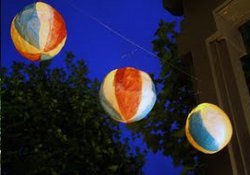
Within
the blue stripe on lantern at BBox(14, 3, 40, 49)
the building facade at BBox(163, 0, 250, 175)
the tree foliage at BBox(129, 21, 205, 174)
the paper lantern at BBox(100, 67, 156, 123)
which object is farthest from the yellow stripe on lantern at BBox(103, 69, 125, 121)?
the tree foliage at BBox(129, 21, 205, 174)

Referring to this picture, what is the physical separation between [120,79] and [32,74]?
3.27 meters

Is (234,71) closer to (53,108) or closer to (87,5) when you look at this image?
(53,108)

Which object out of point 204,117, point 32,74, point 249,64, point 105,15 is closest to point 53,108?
point 32,74

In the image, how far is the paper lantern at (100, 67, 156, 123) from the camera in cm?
234

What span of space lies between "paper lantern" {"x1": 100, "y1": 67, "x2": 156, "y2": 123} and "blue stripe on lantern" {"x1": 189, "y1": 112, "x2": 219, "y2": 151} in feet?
1.20

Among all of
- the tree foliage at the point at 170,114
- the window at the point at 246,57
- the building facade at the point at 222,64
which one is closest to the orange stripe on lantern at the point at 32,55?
the building facade at the point at 222,64

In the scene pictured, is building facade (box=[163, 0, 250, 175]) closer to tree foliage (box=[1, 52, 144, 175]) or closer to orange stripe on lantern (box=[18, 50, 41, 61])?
orange stripe on lantern (box=[18, 50, 41, 61])

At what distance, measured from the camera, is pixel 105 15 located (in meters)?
17.1

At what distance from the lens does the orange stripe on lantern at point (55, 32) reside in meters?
2.17

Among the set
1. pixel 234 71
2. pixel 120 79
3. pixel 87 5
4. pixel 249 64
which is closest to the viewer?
pixel 120 79

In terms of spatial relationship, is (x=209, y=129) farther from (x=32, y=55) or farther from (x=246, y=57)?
(x=246, y=57)

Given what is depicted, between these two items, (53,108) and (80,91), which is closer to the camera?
(53,108)

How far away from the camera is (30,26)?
2109mm

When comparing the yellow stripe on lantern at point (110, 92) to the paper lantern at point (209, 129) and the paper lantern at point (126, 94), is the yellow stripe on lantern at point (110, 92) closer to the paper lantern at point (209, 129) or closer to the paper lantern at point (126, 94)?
the paper lantern at point (126, 94)
